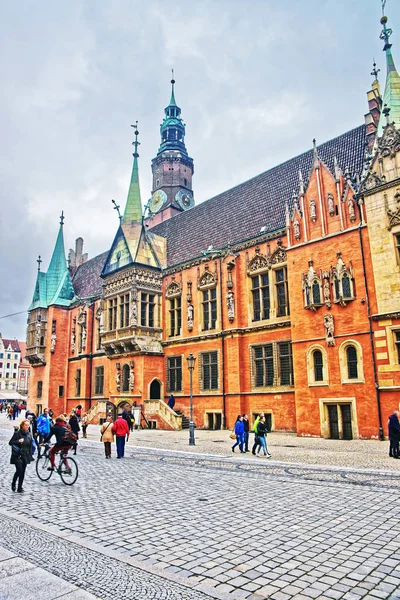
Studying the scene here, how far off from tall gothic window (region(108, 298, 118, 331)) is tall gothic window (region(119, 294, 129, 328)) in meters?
0.82

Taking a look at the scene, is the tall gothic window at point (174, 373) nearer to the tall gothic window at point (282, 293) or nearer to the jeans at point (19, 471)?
the tall gothic window at point (282, 293)

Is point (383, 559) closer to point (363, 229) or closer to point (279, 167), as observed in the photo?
point (363, 229)

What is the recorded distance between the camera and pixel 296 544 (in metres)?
5.86

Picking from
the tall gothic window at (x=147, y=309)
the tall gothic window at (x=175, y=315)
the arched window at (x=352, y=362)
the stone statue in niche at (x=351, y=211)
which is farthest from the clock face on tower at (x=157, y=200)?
the arched window at (x=352, y=362)

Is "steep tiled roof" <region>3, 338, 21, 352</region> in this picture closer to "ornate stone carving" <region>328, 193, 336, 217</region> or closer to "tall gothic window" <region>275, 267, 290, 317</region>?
"tall gothic window" <region>275, 267, 290, 317</region>

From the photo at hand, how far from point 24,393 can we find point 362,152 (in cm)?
7213

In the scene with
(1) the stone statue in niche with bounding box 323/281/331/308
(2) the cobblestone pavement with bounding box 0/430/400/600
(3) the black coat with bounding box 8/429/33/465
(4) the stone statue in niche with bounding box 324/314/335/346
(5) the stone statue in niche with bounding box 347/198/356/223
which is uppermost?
(5) the stone statue in niche with bounding box 347/198/356/223

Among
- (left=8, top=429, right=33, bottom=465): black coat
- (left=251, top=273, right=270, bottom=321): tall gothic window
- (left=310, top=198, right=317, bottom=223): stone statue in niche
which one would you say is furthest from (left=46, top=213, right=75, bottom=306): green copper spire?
(left=8, top=429, right=33, bottom=465): black coat

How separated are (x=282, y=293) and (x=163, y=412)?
36.5 ft

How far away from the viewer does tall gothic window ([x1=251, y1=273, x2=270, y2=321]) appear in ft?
86.9

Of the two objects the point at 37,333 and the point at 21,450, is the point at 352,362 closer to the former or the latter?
the point at 21,450

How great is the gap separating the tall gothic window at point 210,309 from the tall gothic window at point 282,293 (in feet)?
16.8

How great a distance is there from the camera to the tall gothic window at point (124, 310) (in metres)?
32.9

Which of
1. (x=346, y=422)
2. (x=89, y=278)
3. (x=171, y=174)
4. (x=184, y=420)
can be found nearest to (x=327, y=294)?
(x=346, y=422)
